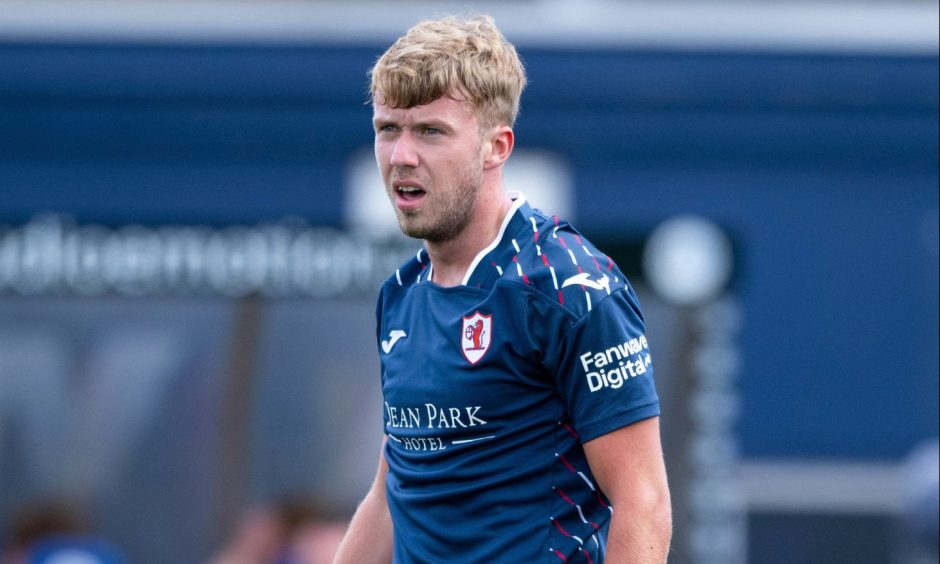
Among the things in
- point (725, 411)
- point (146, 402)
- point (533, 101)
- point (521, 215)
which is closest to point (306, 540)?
point (146, 402)

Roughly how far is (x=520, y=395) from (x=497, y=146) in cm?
48

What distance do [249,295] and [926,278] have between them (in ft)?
13.1

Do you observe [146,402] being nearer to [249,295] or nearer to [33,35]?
[249,295]

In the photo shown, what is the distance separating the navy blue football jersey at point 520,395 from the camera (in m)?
2.87

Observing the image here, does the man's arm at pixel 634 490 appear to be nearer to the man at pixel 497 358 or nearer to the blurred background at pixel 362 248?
the man at pixel 497 358

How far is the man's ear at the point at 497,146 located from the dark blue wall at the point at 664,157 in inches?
247

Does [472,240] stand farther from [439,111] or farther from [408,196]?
[439,111]

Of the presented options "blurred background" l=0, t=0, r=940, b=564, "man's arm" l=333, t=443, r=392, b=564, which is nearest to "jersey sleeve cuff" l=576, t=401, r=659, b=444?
"man's arm" l=333, t=443, r=392, b=564

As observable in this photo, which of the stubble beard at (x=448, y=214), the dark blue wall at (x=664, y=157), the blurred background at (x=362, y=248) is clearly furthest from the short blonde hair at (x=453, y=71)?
the dark blue wall at (x=664, y=157)

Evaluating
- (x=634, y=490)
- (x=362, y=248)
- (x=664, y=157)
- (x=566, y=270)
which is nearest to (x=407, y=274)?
(x=566, y=270)

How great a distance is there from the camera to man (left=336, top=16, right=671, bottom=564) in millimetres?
2861

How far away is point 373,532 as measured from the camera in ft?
11.2

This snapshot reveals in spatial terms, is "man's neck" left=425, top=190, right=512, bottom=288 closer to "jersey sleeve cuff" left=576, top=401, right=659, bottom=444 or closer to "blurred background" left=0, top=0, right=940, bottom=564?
"jersey sleeve cuff" left=576, top=401, right=659, bottom=444

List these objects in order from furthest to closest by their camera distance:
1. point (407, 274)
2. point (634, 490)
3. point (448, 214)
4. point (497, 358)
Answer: point (407, 274)
point (448, 214)
point (497, 358)
point (634, 490)
